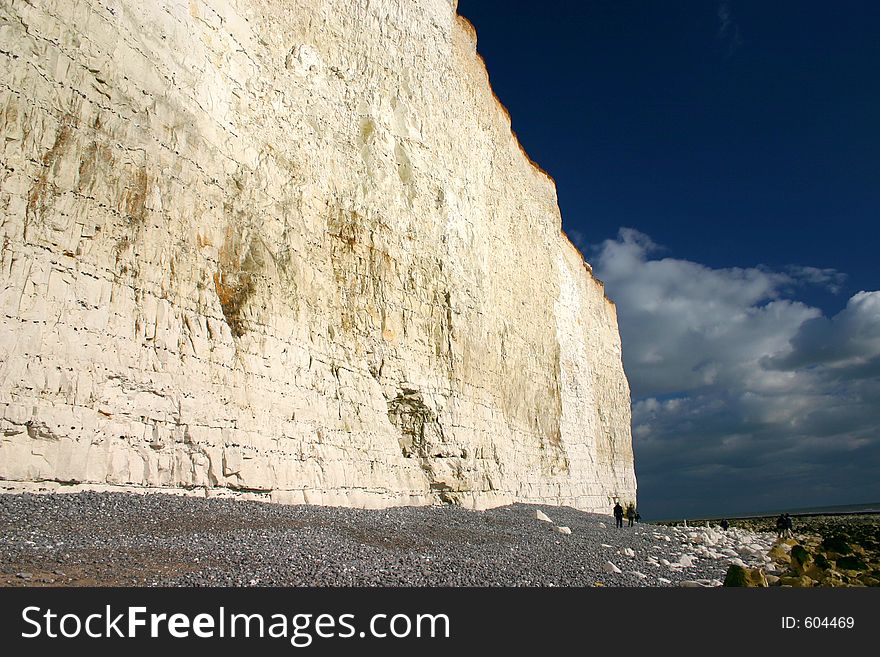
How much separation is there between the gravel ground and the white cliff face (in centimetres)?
108

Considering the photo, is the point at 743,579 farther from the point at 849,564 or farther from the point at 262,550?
the point at 849,564

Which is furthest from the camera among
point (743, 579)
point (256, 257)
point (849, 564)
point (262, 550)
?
point (849, 564)

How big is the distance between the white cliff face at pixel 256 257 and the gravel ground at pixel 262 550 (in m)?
1.08

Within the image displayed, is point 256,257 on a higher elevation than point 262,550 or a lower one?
higher

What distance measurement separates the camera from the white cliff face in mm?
7875

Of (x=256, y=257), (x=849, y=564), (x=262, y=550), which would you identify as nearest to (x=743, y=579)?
(x=262, y=550)

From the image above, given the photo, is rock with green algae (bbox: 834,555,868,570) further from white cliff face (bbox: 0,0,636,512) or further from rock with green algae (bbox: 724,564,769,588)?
white cliff face (bbox: 0,0,636,512)

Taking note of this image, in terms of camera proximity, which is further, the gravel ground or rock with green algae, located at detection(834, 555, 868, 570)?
rock with green algae, located at detection(834, 555, 868, 570)

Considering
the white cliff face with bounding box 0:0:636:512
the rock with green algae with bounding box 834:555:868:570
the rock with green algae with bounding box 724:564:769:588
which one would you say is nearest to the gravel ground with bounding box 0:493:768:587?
the rock with green algae with bounding box 724:564:769:588

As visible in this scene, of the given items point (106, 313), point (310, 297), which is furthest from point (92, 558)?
point (310, 297)

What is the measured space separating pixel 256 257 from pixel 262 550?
6024 millimetres

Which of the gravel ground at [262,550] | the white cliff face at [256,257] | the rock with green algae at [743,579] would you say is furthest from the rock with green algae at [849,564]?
the white cliff face at [256,257]

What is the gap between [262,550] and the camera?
247 inches
